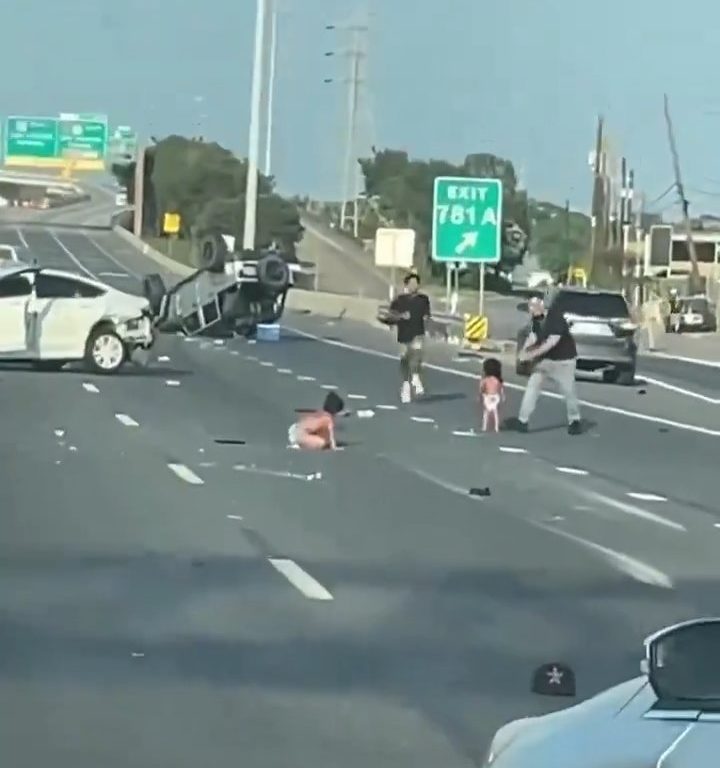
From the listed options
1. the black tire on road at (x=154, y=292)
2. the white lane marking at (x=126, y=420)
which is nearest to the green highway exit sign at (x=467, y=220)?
the black tire on road at (x=154, y=292)

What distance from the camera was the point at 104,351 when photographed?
3569cm

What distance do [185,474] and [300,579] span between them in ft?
22.2

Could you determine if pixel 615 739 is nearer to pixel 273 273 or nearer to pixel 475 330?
pixel 273 273

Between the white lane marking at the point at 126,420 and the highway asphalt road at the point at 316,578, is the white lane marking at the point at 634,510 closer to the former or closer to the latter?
the highway asphalt road at the point at 316,578

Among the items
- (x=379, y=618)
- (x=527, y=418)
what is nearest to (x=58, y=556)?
(x=379, y=618)

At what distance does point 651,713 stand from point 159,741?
444 cm

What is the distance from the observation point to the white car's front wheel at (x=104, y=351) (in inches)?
1395

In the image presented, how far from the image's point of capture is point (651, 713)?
4.05 meters

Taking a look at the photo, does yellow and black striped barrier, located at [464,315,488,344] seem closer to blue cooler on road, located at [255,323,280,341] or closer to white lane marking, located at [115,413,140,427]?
blue cooler on road, located at [255,323,280,341]

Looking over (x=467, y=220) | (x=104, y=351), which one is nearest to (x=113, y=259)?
(x=467, y=220)

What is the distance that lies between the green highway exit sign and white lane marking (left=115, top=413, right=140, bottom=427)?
24.0m

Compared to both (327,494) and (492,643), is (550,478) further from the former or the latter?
(492,643)

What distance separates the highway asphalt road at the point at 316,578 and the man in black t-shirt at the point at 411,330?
138 inches

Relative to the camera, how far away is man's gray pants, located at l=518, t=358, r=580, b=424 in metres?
27.0
